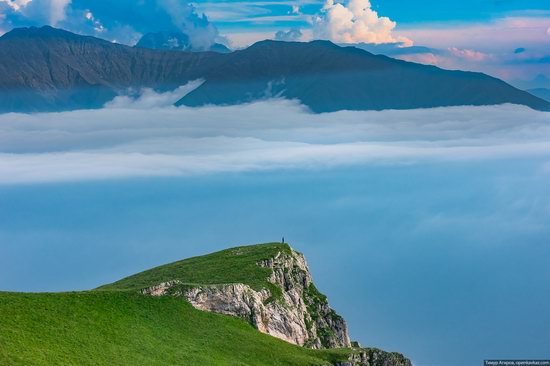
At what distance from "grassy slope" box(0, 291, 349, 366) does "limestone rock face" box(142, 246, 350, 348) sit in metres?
2.73

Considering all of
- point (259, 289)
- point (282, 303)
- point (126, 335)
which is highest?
point (259, 289)

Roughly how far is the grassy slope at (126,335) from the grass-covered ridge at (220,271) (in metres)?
12.6

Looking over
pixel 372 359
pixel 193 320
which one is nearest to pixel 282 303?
pixel 372 359

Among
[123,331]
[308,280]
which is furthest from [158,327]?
[308,280]

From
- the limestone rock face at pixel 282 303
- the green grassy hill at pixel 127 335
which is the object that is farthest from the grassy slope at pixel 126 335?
the limestone rock face at pixel 282 303

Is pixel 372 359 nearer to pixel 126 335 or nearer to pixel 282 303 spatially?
pixel 282 303

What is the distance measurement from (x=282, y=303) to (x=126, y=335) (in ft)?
115

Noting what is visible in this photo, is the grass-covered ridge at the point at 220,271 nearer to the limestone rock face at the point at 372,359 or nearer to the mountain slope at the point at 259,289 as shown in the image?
the mountain slope at the point at 259,289

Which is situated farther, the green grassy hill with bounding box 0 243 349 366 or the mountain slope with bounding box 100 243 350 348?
the mountain slope with bounding box 100 243 350 348

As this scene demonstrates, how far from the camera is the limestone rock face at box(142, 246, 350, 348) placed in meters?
112

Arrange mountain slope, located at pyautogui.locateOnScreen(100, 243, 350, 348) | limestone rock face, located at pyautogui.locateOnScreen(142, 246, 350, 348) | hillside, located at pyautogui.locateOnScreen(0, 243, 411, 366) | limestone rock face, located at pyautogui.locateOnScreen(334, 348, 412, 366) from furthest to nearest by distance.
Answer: mountain slope, located at pyautogui.locateOnScreen(100, 243, 350, 348), limestone rock face, located at pyautogui.locateOnScreen(142, 246, 350, 348), limestone rock face, located at pyautogui.locateOnScreen(334, 348, 412, 366), hillside, located at pyautogui.locateOnScreen(0, 243, 411, 366)

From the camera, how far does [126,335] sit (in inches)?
3637

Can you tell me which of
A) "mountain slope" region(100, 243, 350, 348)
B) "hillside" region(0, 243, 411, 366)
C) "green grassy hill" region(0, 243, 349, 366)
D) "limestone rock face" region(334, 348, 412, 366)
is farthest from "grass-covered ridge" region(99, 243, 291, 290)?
"limestone rock face" region(334, 348, 412, 366)

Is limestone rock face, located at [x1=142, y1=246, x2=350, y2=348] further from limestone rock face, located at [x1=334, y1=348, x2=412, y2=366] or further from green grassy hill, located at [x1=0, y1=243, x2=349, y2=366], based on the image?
limestone rock face, located at [x1=334, y1=348, x2=412, y2=366]
